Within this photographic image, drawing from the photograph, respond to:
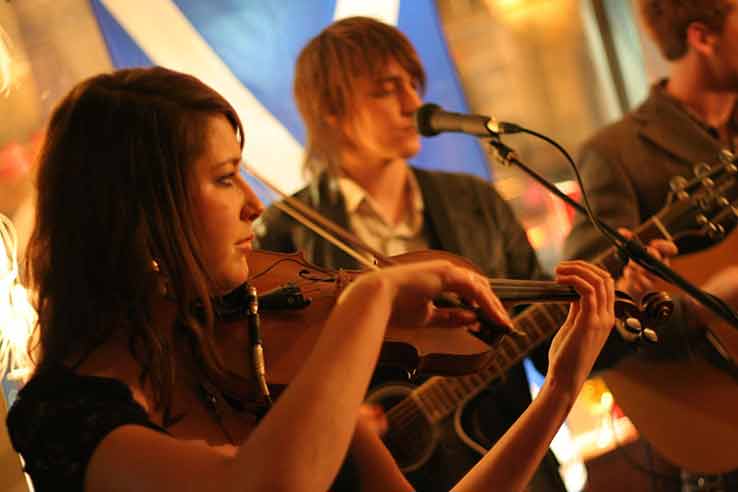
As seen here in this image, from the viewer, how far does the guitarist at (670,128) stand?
2.31 metres

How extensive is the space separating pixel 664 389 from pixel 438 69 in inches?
40.0

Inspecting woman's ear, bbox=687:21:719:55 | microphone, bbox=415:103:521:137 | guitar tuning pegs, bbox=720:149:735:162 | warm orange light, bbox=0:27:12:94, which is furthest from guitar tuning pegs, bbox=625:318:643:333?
woman's ear, bbox=687:21:719:55

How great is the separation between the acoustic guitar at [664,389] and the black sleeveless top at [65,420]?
37.1 inches

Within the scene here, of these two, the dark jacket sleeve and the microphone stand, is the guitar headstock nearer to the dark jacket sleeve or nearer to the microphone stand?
the dark jacket sleeve

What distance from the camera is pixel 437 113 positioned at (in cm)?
174

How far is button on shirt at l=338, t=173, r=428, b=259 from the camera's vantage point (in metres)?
2.12

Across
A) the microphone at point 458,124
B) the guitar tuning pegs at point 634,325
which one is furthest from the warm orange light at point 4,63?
A: the guitar tuning pegs at point 634,325

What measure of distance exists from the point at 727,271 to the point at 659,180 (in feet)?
0.96

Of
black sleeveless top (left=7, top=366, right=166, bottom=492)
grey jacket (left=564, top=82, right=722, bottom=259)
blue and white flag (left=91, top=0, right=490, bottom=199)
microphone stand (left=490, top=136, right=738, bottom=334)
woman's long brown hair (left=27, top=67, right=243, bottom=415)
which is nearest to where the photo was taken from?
black sleeveless top (left=7, top=366, right=166, bottom=492)

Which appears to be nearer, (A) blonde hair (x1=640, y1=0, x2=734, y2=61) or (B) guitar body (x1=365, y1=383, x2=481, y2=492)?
(B) guitar body (x1=365, y1=383, x2=481, y2=492)

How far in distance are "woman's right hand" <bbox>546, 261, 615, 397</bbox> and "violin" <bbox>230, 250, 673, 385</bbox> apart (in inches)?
0.8

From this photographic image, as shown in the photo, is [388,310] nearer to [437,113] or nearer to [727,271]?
[437,113]

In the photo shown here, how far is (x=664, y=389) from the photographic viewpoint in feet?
7.47

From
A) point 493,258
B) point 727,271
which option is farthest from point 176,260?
point 727,271
